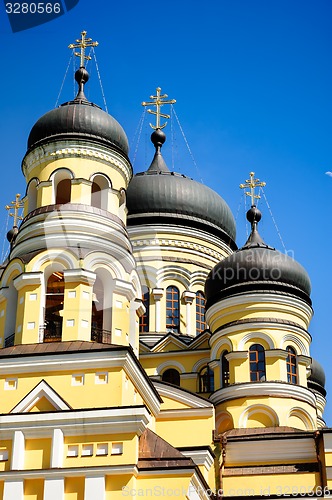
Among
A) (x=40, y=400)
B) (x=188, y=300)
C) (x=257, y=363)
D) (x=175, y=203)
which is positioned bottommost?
(x=40, y=400)

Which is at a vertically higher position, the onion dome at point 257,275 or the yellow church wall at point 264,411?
the onion dome at point 257,275

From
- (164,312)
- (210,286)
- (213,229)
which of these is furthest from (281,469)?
(213,229)

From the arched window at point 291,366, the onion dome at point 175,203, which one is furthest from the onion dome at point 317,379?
the arched window at point 291,366

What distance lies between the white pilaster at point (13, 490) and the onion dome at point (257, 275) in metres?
7.33

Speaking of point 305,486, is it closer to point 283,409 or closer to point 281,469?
point 281,469

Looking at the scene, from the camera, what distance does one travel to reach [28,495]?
1445cm

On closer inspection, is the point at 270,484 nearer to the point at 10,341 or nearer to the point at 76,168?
the point at 10,341

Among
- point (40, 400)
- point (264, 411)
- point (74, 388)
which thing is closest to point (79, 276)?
point (74, 388)

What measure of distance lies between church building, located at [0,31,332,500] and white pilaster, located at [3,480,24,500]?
0.05 feet

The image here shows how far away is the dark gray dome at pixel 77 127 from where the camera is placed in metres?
17.8

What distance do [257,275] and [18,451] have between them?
7.32m

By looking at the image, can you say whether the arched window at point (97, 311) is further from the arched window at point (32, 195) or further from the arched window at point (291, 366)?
the arched window at point (291, 366)

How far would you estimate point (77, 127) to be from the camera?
58.4 ft

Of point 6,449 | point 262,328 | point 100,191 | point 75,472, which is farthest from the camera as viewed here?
point 262,328
